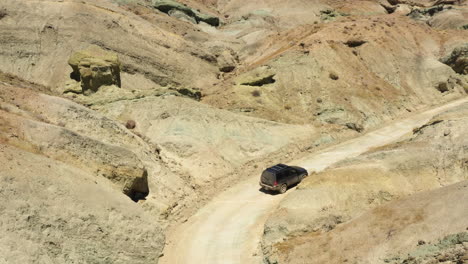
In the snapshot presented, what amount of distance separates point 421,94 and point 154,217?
3908cm

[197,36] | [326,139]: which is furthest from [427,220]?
[197,36]

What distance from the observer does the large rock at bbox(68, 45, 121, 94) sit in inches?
1543

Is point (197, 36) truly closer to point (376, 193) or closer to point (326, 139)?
point (326, 139)

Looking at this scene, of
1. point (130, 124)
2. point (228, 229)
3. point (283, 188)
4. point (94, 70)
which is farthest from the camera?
point (94, 70)

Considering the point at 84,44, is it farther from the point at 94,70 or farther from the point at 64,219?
the point at 64,219

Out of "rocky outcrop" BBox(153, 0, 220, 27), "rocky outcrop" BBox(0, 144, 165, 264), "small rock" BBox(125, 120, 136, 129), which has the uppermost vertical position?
"rocky outcrop" BBox(0, 144, 165, 264)

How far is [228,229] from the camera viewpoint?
24734 mm

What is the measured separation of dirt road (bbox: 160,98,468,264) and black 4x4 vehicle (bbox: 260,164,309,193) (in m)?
0.66

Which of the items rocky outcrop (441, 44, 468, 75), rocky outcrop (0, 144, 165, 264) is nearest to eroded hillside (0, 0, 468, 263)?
rocky outcrop (0, 144, 165, 264)

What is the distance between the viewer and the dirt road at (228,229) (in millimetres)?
21938

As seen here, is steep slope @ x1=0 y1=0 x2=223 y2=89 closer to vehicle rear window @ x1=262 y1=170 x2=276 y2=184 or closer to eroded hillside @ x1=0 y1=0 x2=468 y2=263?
eroded hillside @ x1=0 y1=0 x2=468 y2=263

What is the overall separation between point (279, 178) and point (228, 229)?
5655 millimetres

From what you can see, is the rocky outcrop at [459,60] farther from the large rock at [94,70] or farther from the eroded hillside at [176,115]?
the large rock at [94,70]

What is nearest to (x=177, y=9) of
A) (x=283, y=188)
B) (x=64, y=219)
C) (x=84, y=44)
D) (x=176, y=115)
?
(x=84, y=44)
